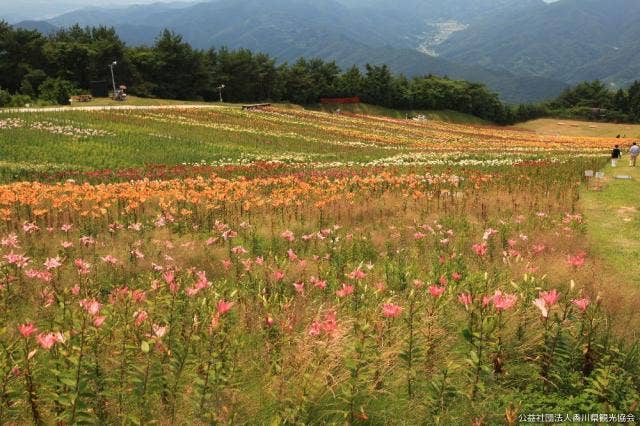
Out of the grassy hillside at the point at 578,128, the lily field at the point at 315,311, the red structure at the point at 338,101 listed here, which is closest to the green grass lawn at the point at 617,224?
the lily field at the point at 315,311

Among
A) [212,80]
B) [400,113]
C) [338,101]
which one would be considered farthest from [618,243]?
[400,113]

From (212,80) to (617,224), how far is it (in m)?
79.0

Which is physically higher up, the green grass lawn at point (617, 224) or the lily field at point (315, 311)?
the lily field at point (315, 311)

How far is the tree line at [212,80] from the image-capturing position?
A: 223 ft

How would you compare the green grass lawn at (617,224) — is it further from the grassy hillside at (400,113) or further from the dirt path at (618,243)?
the grassy hillside at (400,113)

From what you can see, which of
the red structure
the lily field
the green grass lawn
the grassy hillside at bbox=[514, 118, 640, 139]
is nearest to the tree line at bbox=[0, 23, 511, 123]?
the red structure

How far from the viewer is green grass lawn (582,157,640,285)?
895 centimetres

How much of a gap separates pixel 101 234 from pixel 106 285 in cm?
308

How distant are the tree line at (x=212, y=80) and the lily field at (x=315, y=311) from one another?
5193 cm

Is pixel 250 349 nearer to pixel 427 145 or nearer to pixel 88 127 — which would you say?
pixel 88 127

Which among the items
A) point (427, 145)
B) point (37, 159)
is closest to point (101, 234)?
point (37, 159)

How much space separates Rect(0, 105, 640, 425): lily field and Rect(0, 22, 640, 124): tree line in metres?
51.9

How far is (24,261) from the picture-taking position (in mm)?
5285

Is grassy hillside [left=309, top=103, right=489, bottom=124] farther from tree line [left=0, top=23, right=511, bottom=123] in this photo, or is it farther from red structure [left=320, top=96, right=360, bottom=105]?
tree line [left=0, top=23, right=511, bottom=123]
